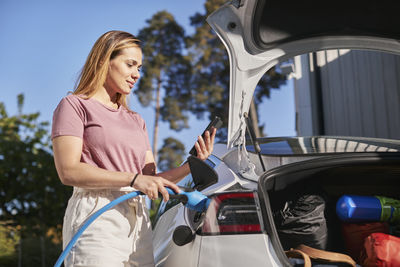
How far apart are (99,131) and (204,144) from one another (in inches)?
20.8

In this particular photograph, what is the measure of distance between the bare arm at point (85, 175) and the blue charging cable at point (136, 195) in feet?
0.26

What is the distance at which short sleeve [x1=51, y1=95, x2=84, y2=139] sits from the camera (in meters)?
1.81

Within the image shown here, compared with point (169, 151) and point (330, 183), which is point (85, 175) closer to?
point (330, 183)

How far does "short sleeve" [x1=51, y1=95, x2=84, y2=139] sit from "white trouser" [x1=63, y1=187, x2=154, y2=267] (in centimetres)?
25

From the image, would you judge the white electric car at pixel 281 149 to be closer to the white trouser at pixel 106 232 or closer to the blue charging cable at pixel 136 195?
the blue charging cable at pixel 136 195

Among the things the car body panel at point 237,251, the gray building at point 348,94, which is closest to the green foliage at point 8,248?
the gray building at point 348,94

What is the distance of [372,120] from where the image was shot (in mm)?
8734

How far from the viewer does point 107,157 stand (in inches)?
76.6

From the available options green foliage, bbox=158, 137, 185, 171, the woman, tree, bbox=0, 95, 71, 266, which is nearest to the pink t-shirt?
the woman

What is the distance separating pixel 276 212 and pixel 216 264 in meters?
0.84

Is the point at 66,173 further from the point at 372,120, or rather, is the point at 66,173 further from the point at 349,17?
the point at 372,120

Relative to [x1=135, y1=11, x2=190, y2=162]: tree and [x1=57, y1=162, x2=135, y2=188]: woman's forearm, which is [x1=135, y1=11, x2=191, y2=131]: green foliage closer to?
[x1=135, y1=11, x2=190, y2=162]: tree

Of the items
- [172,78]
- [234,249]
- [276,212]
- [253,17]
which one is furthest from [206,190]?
[172,78]

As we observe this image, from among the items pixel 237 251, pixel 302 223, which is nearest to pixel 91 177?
pixel 237 251
